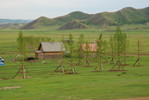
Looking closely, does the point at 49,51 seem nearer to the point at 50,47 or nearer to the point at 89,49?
the point at 50,47

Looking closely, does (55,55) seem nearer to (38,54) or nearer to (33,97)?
(38,54)

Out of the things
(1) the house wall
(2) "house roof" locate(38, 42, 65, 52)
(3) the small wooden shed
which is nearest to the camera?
(1) the house wall

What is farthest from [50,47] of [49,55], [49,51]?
[49,55]

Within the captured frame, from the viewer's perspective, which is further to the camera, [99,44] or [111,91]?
[99,44]

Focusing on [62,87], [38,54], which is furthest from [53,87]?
[38,54]

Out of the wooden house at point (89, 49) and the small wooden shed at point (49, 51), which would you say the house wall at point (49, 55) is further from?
the wooden house at point (89, 49)

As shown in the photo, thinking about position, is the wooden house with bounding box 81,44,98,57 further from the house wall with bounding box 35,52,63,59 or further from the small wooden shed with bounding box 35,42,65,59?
the house wall with bounding box 35,52,63,59

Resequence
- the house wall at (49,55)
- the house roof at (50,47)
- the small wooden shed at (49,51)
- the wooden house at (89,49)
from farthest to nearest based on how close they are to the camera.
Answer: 1. the house roof at (50,47)
2. the small wooden shed at (49,51)
3. the house wall at (49,55)
4. the wooden house at (89,49)

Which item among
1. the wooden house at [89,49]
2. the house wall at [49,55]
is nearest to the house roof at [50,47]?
the house wall at [49,55]

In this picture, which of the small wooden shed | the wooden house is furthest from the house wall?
the wooden house

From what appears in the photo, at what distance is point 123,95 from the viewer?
33375mm

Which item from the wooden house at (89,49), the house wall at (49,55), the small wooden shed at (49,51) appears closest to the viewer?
the wooden house at (89,49)

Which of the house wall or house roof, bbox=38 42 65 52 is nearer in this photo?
the house wall

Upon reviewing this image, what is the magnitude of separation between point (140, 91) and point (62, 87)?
10127 mm
